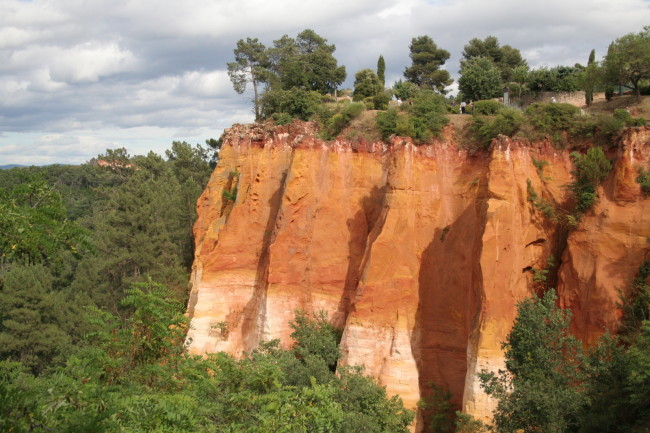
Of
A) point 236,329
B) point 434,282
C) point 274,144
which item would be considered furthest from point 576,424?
point 274,144

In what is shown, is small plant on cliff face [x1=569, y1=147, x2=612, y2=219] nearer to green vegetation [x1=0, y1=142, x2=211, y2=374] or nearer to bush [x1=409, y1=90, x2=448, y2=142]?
bush [x1=409, y1=90, x2=448, y2=142]

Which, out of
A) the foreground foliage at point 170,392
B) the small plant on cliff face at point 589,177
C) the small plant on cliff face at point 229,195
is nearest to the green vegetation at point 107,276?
the small plant on cliff face at point 229,195

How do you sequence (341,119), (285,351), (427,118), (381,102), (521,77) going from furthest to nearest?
(521,77), (381,102), (341,119), (427,118), (285,351)

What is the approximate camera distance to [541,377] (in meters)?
11.1

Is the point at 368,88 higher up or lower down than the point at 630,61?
higher up

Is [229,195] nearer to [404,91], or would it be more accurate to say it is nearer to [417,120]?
[417,120]

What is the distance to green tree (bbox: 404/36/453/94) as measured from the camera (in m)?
38.8

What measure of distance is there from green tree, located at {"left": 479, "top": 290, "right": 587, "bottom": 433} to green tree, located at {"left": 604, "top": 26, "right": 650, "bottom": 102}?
38.2ft

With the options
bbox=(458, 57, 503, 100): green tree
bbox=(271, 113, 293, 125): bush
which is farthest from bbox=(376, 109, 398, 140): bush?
bbox=(458, 57, 503, 100): green tree

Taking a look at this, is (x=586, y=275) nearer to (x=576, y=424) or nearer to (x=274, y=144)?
(x=576, y=424)

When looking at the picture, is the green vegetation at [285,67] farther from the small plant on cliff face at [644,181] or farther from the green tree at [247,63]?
the small plant on cliff face at [644,181]

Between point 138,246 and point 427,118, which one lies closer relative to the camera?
point 427,118

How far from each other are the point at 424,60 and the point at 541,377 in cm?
3202

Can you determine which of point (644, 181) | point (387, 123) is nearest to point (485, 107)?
point (387, 123)
